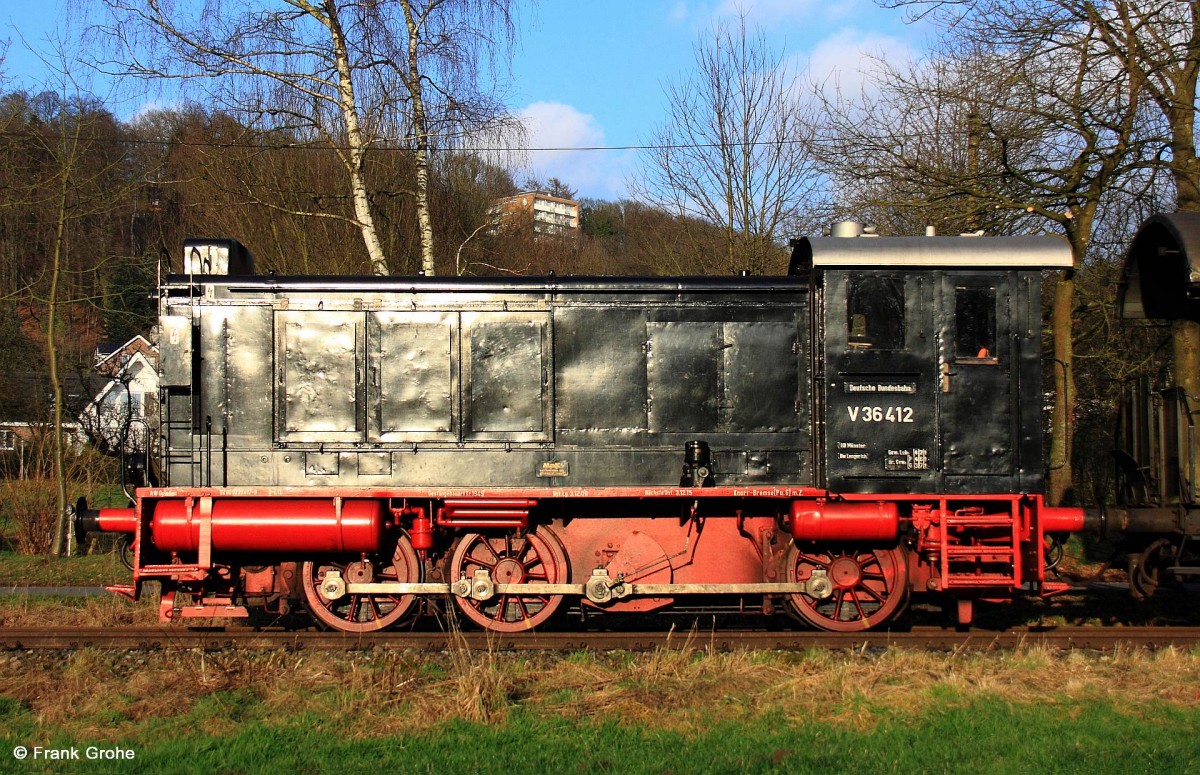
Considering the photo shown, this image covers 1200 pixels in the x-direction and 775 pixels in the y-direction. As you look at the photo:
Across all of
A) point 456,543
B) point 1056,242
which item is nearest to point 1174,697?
point 1056,242

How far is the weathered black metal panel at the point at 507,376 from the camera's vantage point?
8688 mm

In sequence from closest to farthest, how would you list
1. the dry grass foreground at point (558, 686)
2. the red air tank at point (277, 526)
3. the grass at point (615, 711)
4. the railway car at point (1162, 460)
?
the grass at point (615, 711), the dry grass foreground at point (558, 686), the red air tank at point (277, 526), the railway car at point (1162, 460)

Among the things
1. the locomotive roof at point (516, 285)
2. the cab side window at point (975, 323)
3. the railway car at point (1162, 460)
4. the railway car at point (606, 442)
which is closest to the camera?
the railway car at point (606, 442)

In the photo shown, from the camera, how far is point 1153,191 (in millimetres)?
14008

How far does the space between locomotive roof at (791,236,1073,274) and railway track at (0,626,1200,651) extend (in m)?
3.48

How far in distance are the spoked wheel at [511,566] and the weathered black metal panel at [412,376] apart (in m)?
1.11

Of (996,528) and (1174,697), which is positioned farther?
(996,528)

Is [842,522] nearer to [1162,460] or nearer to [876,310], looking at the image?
[876,310]

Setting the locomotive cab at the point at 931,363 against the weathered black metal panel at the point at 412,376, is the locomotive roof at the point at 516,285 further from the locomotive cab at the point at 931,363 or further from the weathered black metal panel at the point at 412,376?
the locomotive cab at the point at 931,363

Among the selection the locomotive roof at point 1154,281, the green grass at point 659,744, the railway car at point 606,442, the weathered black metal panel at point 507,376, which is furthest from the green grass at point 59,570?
the locomotive roof at point 1154,281

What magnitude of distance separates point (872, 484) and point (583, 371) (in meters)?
2.92

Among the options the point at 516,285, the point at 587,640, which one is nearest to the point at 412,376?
the point at 516,285

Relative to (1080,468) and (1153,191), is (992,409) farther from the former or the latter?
(1080,468)

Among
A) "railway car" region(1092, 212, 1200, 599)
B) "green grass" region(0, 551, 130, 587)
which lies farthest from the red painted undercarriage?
"green grass" region(0, 551, 130, 587)
